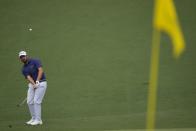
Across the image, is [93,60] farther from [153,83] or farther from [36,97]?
[36,97]

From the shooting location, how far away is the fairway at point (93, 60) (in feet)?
49.8

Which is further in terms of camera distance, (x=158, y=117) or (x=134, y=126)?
(x=158, y=117)

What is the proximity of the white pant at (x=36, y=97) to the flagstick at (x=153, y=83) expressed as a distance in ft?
7.19

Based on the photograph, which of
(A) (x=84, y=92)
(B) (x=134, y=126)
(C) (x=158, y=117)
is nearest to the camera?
(B) (x=134, y=126)

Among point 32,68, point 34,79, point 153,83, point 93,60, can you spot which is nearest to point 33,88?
point 34,79

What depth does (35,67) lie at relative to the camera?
1354 cm

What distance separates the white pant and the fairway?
A: 67 cm

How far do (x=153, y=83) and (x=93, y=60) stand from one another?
65.7 inches

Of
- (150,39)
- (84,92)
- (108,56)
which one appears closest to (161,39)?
(150,39)

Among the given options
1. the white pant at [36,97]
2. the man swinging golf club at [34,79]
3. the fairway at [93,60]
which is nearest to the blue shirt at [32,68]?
the man swinging golf club at [34,79]

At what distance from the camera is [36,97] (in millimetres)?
13555

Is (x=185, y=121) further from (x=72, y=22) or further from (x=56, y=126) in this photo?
(x=72, y=22)

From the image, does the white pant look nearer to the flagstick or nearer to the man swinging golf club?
the man swinging golf club

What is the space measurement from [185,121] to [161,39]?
3596 mm
